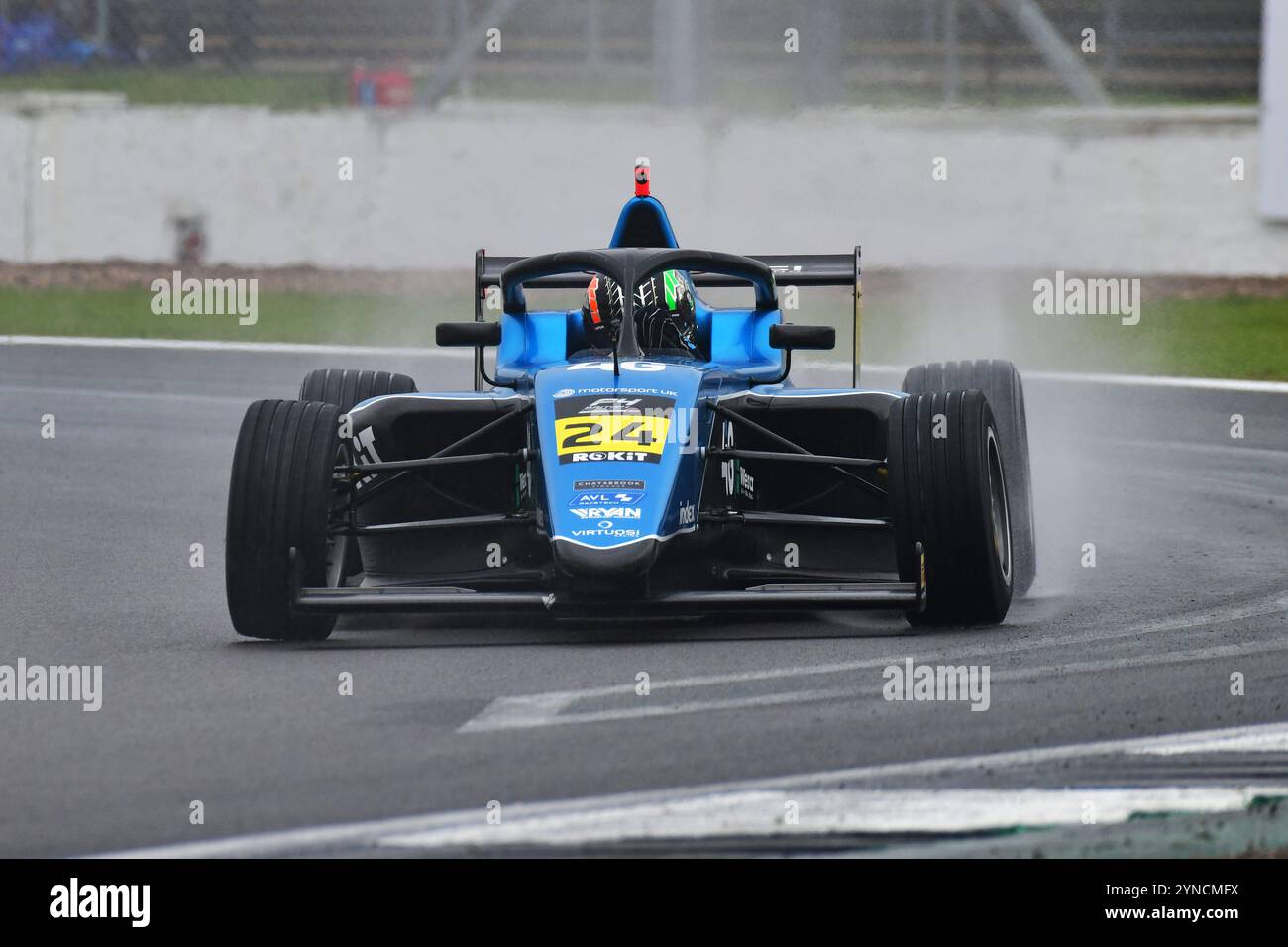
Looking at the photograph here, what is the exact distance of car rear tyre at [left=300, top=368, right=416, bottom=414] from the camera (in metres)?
8.77

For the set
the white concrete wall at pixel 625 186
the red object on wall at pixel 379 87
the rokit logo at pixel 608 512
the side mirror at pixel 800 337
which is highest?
the red object on wall at pixel 379 87

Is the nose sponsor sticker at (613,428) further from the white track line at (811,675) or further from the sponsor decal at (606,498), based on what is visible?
the white track line at (811,675)

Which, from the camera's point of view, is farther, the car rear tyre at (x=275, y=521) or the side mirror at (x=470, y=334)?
the side mirror at (x=470, y=334)

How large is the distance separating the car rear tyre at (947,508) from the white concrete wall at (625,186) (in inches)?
363

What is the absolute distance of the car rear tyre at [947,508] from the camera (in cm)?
719

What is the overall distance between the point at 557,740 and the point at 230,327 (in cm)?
1262

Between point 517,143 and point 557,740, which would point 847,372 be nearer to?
point 517,143

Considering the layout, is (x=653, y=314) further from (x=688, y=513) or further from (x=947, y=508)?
(x=947, y=508)

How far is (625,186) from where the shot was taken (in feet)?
57.4
